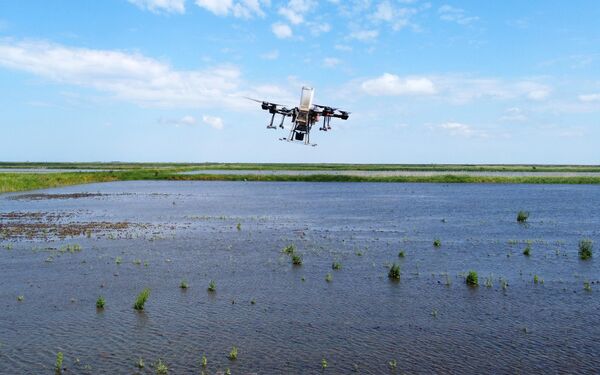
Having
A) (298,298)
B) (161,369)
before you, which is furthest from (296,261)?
(161,369)

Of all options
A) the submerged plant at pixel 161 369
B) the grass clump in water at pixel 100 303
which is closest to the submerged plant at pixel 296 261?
the grass clump in water at pixel 100 303

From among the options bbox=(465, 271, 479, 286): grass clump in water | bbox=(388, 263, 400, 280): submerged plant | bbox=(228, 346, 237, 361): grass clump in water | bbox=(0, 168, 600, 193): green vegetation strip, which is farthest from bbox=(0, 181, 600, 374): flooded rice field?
Answer: bbox=(0, 168, 600, 193): green vegetation strip

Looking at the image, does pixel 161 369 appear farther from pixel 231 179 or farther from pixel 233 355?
pixel 231 179

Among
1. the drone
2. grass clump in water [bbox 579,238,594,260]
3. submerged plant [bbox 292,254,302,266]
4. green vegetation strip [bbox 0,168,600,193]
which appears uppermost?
the drone

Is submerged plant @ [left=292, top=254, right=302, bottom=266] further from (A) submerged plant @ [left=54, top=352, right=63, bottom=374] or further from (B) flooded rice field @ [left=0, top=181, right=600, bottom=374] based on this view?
(A) submerged plant @ [left=54, top=352, right=63, bottom=374]

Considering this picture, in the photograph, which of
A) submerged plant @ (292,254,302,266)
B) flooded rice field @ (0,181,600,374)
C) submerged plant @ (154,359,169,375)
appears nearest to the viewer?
submerged plant @ (154,359,169,375)

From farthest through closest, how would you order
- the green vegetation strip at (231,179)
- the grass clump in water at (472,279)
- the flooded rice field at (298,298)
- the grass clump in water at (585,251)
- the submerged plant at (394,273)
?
the green vegetation strip at (231,179), the grass clump in water at (585,251), the submerged plant at (394,273), the grass clump in water at (472,279), the flooded rice field at (298,298)

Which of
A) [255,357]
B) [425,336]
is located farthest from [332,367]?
[425,336]

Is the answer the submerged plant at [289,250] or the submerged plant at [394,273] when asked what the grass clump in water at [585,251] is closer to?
the submerged plant at [394,273]

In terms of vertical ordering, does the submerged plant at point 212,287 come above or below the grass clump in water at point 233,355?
above
